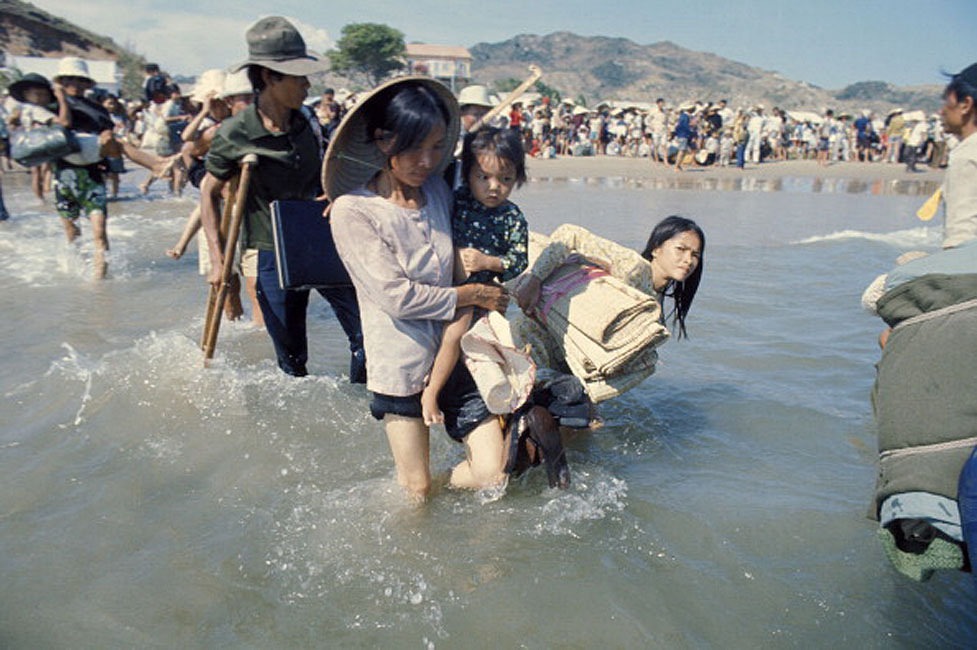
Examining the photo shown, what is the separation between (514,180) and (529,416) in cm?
100

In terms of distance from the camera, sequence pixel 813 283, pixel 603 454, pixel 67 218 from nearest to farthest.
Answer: pixel 603 454
pixel 67 218
pixel 813 283

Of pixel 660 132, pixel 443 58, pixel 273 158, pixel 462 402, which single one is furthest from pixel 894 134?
pixel 443 58

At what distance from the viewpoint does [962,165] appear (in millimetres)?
3621

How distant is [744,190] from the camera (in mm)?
18359

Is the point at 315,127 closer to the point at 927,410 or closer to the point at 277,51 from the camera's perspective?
the point at 277,51

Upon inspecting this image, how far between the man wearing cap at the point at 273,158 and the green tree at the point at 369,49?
302ft

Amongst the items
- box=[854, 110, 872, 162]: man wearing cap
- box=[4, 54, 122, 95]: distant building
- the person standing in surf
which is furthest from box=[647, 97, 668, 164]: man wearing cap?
box=[4, 54, 122, 95]: distant building

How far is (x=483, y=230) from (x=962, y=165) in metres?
2.55

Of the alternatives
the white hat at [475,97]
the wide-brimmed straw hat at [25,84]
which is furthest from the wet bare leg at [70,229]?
the white hat at [475,97]

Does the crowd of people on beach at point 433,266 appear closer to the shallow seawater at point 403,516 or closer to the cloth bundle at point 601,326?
the cloth bundle at point 601,326

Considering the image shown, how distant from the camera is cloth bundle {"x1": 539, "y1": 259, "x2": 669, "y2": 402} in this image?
3.27m

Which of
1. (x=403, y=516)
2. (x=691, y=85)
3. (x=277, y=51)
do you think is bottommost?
(x=403, y=516)

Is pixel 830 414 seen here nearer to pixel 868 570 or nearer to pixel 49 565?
pixel 868 570

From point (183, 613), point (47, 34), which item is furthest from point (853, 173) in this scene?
point (47, 34)
